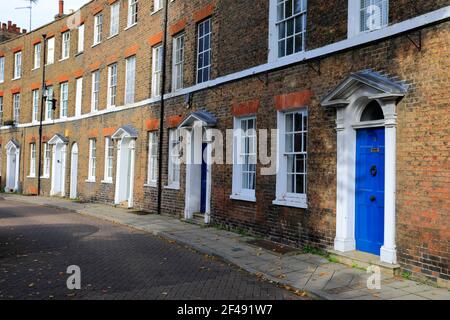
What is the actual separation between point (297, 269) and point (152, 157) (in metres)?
Answer: 10.1

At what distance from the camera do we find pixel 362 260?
7.98 m

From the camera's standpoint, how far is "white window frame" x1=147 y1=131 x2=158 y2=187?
55.3 feet

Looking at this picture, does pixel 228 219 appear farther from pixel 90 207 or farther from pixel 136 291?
pixel 90 207

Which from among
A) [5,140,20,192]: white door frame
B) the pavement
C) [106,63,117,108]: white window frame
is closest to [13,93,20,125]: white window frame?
[5,140,20,192]: white door frame

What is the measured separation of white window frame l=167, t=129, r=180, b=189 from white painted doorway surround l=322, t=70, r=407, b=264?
7414 mm

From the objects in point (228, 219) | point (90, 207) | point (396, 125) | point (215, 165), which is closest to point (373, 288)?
point (396, 125)

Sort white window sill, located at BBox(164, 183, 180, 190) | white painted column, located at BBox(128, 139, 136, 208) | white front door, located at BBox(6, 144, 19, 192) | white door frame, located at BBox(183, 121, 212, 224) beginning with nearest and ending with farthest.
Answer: white door frame, located at BBox(183, 121, 212, 224), white window sill, located at BBox(164, 183, 180, 190), white painted column, located at BBox(128, 139, 136, 208), white front door, located at BBox(6, 144, 19, 192)

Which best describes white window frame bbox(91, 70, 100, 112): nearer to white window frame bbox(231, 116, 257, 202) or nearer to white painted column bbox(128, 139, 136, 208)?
white painted column bbox(128, 139, 136, 208)

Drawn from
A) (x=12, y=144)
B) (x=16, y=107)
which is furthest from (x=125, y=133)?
(x=16, y=107)

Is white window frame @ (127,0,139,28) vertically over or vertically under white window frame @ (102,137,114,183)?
over

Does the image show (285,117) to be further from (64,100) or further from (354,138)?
(64,100)

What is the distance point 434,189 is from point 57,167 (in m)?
22.0

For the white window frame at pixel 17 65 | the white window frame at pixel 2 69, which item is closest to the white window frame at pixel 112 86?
the white window frame at pixel 17 65

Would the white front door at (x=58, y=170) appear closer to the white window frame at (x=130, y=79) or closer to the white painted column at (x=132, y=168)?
the white window frame at (x=130, y=79)
